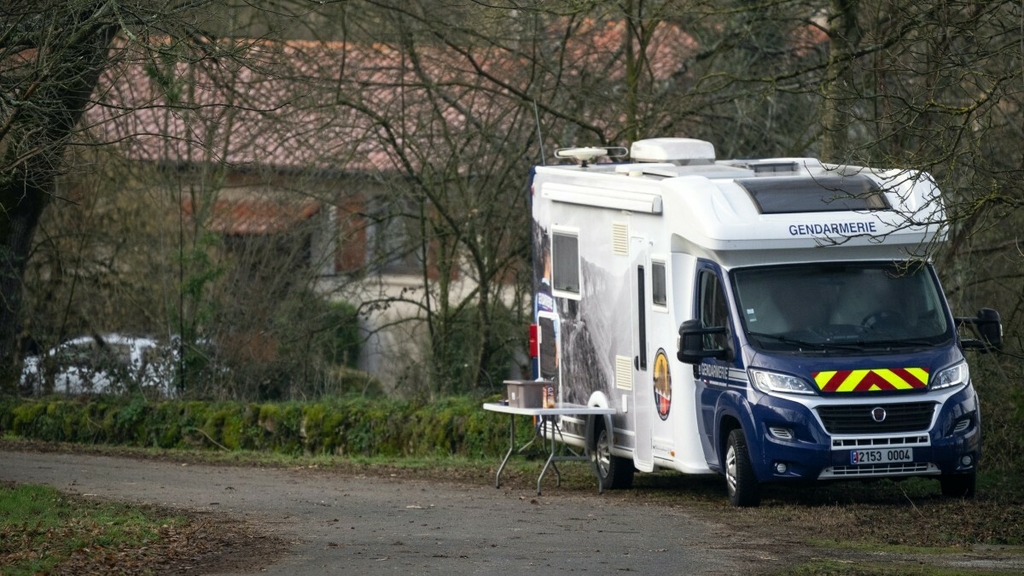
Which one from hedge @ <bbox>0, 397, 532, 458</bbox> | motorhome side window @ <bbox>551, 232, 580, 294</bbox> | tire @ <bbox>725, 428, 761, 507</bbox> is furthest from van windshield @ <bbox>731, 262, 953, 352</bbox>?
hedge @ <bbox>0, 397, 532, 458</bbox>

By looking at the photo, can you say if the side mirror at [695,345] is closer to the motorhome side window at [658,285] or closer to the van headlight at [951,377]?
the motorhome side window at [658,285]

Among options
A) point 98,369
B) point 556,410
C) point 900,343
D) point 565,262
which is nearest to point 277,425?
point 98,369

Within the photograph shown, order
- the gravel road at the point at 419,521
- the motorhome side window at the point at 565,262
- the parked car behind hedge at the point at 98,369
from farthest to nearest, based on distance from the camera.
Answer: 1. the parked car behind hedge at the point at 98,369
2. the motorhome side window at the point at 565,262
3. the gravel road at the point at 419,521


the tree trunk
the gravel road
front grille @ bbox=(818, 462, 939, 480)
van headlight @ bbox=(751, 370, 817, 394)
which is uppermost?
the tree trunk

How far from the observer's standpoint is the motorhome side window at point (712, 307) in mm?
12133

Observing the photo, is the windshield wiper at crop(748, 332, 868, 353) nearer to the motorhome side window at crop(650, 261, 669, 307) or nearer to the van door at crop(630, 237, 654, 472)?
the motorhome side window at crop(650, 261, 669, 307)

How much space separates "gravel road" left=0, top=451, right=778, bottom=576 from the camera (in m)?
8.88

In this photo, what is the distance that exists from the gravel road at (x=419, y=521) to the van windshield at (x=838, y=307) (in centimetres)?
173

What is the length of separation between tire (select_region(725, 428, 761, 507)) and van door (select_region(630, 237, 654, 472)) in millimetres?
1298

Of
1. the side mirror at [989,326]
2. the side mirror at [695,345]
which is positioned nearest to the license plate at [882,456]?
the side mirror at [695,345]

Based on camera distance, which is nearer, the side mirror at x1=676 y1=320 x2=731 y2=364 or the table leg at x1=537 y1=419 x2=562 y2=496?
the side mirror at x1=676 y1=320 x2=731 y2=364

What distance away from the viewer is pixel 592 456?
561 inches

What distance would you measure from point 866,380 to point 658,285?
226 centimetres

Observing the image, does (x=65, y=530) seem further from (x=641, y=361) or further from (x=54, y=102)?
(x=641, y=361)
